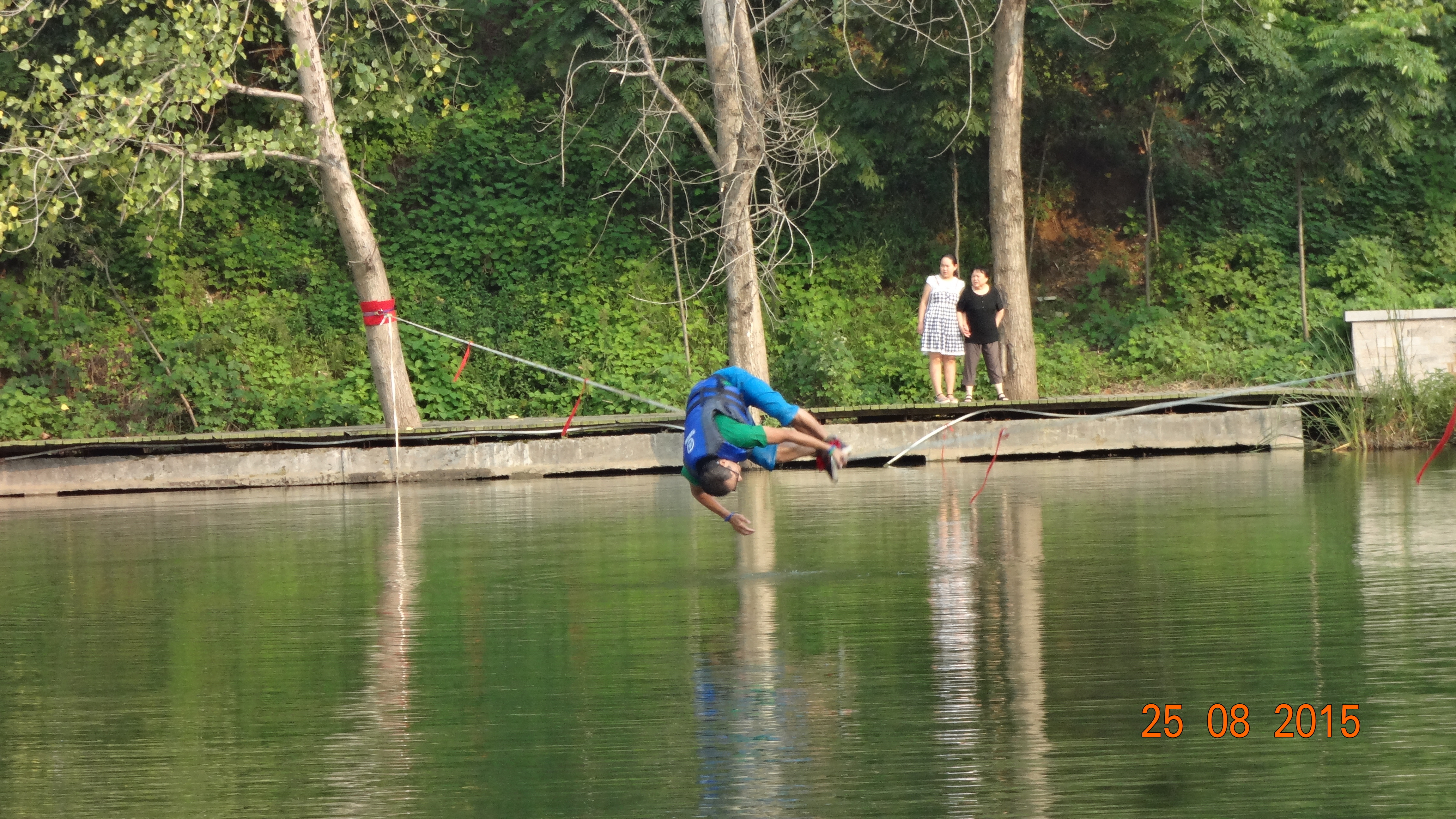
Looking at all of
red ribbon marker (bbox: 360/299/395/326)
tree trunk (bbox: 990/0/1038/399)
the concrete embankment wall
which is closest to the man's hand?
the concrete embankment wall

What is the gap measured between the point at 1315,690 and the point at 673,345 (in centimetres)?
1956

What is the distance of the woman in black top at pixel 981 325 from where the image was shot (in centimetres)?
2205

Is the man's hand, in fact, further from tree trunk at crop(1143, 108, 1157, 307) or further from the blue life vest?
tree trunk at crop(1143, 108, 1157, 307)

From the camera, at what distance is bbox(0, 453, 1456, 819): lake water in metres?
6.25

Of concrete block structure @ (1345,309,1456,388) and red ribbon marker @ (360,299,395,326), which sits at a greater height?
red ribbon marker @ (360,299,395,326)

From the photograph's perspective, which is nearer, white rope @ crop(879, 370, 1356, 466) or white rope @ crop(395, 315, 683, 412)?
white rope @ crop(879, 370, 1356, 466)

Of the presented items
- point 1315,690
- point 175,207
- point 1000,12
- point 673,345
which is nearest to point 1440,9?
point 1000,12

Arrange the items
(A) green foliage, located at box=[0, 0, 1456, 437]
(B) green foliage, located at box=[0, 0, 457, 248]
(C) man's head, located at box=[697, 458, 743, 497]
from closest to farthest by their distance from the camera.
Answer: (C) man's head, located at box=[697, 458, 743, 497] < (B) green foliage, located at box=[0, 0, 457, 248] < (A) green foliage, located at box=[0, 0, 1456, 437]

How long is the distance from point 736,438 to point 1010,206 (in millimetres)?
13209

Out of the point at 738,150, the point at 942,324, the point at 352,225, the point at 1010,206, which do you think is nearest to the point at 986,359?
the point at 942,324

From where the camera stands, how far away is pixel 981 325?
22.1 m

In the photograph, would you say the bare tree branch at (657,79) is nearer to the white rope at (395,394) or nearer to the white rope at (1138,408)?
the white rope at (395,394)

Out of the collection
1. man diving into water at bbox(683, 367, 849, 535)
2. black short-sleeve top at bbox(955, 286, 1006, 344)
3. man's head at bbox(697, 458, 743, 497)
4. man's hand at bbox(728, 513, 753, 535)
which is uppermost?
black short-sleeve top at bbox(955, 286, 1006, 344)

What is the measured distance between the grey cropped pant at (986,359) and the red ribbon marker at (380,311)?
769 cm
